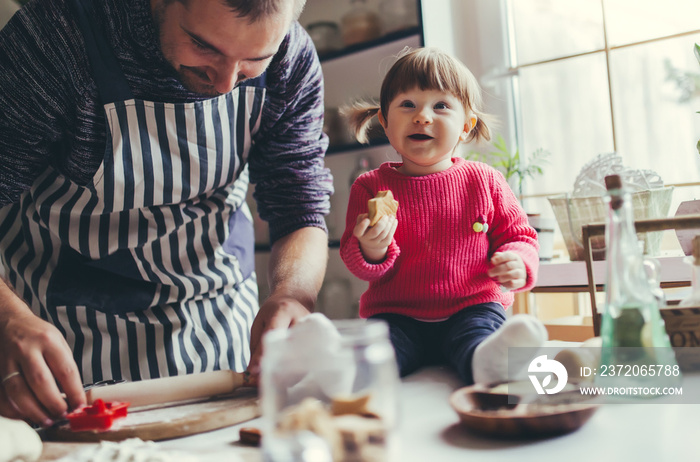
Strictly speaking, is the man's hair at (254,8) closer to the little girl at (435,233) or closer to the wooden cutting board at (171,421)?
the little girl at (435,233)

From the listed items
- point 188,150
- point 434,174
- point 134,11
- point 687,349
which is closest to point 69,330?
point 188,150

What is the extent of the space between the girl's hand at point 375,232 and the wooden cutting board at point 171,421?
29cm

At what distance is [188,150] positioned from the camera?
1.24 meters

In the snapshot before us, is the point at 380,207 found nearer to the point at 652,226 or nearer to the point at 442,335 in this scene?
the point at 442,335

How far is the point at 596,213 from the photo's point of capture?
5.23 ft

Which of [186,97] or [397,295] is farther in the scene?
[186,97]

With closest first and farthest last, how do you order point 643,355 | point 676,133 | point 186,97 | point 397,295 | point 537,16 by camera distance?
point 643,355 → point 397,295 → point 186,97 → point 676,133 → point 537,16

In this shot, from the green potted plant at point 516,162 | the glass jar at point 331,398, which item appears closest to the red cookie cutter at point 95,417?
the glass jar at point 331,398

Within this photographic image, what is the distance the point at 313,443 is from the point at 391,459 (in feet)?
0.20

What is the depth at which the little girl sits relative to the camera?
0.93 meters

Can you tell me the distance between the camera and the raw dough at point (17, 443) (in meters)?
0.57

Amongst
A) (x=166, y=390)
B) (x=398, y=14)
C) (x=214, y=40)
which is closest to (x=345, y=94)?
(x=398, y=14)

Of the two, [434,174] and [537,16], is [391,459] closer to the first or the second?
[434,174]

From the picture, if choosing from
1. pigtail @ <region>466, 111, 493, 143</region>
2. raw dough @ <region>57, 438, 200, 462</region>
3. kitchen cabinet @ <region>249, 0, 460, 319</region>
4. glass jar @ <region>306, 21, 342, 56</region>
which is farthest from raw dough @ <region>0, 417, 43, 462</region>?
glass jar @ <region>306, 21, 342, 56</region>
